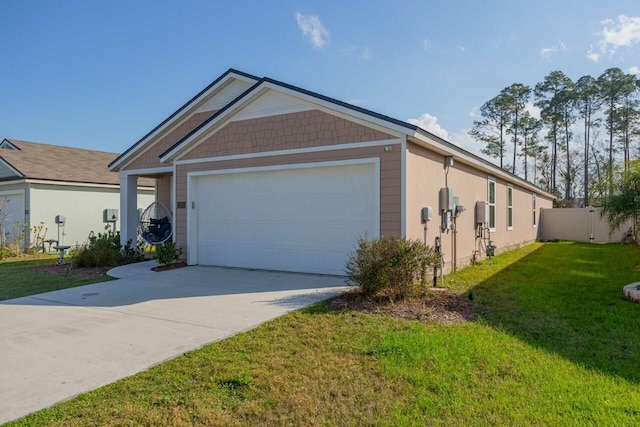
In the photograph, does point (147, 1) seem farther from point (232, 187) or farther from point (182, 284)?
point (182, 284)

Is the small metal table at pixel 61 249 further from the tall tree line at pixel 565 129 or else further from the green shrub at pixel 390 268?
the tall tree line at pixel 565 129

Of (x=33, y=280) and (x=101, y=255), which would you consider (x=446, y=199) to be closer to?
(x=101, y=255)

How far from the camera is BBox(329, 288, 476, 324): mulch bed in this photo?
566 centimetres

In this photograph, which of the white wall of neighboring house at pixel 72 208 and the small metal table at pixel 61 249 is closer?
the small metal table at pixel 61 249

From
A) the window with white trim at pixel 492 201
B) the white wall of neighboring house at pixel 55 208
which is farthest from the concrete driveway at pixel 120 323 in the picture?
the white wall of neighboring house at pixel 55 208

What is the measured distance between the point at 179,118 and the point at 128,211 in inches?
143

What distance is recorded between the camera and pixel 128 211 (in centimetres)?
1363

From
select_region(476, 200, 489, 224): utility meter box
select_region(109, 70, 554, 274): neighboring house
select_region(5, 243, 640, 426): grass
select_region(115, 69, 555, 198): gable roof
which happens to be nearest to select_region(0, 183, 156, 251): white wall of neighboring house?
select_region(109, 70, 554, 274): neighboring house

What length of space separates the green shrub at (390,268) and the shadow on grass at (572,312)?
1118mm

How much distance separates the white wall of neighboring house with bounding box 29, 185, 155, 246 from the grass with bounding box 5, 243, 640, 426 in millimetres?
15216

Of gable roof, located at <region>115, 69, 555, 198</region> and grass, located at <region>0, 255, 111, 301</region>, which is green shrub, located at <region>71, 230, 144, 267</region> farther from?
gable roof, located at <region>115, 69, 555, 198</region>

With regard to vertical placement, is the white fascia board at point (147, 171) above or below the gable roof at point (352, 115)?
below

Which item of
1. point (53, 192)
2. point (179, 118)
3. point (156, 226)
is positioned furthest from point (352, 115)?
point (53, 192)

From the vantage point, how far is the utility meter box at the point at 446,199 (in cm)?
921
